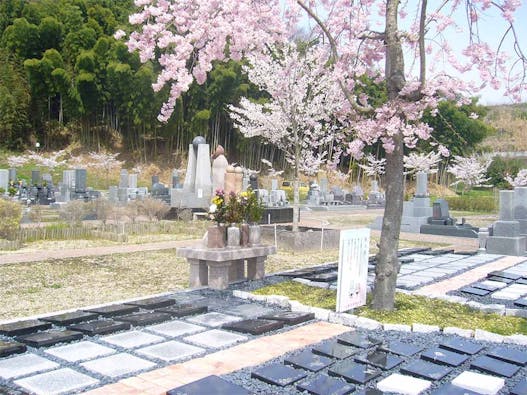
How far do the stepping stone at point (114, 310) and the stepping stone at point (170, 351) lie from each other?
103cm

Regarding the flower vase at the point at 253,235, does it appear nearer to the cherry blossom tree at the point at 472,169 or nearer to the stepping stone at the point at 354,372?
the stepping stone at the point at 354,372

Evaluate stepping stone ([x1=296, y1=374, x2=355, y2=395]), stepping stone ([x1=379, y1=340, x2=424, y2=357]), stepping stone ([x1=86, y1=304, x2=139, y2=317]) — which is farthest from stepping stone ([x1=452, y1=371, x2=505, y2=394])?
stepping stone ([x1=86, y1=304, x2=139, y2=317])

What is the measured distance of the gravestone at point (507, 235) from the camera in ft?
35.2

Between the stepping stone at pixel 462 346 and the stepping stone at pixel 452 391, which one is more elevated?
the stepping stone at pixel 462 346

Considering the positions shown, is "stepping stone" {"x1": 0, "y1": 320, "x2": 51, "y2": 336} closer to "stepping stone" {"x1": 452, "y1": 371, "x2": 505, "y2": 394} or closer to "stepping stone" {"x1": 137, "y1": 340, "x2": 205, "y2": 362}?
"stepping stone" {"x1": 137, "y1": 340, "x2": 205, "y2": 362}

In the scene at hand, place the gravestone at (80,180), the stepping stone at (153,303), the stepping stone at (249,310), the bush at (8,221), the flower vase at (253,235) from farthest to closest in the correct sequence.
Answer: the gravestone at (80,180)
the bush at (8,221)
the flower vase at (253,235)
the stepping stone at (153,303)
the stepping stone at (249,310)

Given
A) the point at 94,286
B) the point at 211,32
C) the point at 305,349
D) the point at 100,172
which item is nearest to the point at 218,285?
the point at 94,286

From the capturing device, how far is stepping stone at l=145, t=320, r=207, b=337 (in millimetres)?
4551

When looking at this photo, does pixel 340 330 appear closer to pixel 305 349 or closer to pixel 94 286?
pixel 305 349

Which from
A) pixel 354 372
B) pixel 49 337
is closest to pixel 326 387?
pixel 354 372

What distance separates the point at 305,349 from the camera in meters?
4.14

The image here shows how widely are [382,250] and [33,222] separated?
1147cm

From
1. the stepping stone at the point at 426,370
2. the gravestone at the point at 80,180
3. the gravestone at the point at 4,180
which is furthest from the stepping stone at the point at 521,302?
the gravestone at the point at 4,180

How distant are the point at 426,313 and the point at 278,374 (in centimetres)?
241
